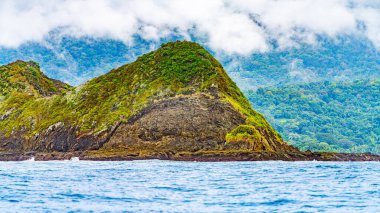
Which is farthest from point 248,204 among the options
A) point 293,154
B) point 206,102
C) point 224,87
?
point 224,87

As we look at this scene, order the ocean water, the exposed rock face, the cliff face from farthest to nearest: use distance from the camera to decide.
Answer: the exposed rock face
the cliff face
the ocean water

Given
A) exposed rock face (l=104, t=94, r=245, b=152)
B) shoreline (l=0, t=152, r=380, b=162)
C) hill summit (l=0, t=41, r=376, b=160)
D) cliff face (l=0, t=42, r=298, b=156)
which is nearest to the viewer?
shoreline (l=0, t=152, r=380, b=162)

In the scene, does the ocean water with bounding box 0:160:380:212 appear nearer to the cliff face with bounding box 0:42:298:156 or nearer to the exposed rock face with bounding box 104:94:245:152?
the cliff face with bounding box 0:42:298:156

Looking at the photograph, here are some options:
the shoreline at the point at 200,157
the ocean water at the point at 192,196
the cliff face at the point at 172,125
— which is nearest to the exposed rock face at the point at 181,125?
the cliff face at the point at 172,125

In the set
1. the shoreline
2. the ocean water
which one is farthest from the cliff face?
the ocean water

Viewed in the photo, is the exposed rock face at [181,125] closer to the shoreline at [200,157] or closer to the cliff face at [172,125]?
the cliff face at [172,125]

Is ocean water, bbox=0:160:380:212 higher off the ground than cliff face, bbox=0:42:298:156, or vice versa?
cliff face, bbox=0:42:298:156

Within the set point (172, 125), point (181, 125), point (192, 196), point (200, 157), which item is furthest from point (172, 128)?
point (192, 196)

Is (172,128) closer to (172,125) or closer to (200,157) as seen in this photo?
(172,125)

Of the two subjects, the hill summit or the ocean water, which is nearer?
the ocean water

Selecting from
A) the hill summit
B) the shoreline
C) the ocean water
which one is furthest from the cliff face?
the ocean water

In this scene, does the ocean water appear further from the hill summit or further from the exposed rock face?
the exposed rock face

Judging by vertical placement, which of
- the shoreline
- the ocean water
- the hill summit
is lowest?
the ocean water

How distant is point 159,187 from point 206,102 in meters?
118
